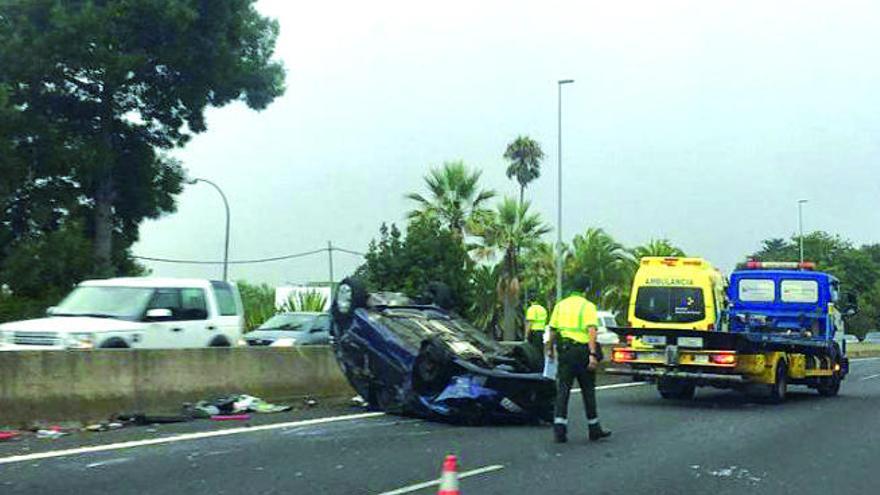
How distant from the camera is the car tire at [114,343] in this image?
14680mm

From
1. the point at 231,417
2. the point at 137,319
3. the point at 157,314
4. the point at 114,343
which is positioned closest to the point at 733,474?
the point at 231,417

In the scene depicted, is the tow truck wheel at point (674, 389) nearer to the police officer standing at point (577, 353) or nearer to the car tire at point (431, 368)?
the car tire at point (431, 368)

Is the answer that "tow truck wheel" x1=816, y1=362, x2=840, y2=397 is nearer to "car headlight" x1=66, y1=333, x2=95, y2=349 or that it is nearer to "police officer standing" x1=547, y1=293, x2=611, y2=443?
"police officer standing" x1=547, y1=293, x2=611, y2=443

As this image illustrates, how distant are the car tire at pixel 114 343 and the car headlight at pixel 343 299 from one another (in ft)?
11.5

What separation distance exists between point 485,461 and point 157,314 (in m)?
7.62

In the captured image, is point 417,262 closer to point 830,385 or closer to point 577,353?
point 830,385

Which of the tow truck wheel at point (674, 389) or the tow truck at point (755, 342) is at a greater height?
the tow truck at point (755, 342)

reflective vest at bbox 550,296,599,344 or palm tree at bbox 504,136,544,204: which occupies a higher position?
palm tree at bbox 504,136,544,204

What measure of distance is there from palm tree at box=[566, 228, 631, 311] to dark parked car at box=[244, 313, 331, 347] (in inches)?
1215

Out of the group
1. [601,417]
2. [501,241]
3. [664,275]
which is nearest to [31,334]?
[601,417]

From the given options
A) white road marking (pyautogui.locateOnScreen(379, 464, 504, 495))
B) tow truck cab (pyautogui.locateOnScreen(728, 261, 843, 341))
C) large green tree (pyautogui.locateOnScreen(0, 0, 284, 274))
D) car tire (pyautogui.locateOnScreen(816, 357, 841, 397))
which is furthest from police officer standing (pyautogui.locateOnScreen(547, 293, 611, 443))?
large green tree (pyautogui.locateOnScreen(0, 0, 284, 274))

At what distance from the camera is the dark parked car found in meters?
23.5

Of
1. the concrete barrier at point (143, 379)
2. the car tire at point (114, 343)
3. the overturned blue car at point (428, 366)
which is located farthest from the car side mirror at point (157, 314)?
the overturned blue car at point (428, 366)

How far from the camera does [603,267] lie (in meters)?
55.0
